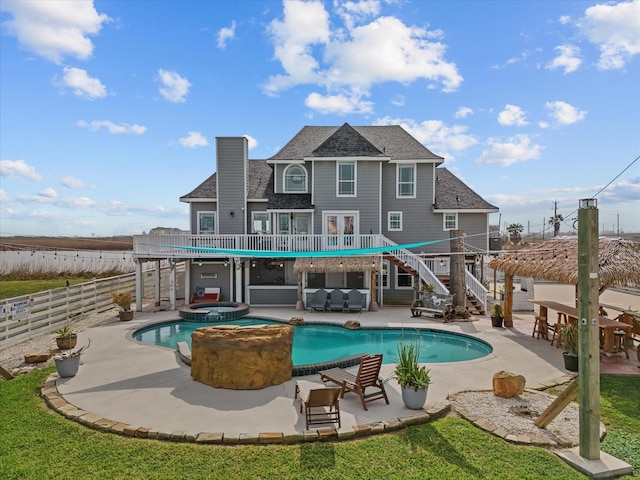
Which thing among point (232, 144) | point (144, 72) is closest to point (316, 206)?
point (232, 144)

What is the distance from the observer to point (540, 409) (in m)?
6.91

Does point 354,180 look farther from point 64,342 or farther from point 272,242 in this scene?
point 64,342

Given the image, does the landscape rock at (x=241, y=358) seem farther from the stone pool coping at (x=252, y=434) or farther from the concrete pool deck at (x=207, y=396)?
the stone pool coping at (x=252, y=434)

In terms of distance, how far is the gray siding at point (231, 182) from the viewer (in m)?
20.7

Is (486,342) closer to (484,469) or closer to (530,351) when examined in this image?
(530,351)

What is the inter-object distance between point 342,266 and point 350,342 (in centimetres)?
486

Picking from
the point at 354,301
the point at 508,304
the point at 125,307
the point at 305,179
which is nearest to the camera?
the point at 508,304

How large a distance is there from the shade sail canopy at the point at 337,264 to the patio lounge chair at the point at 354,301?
1054mm

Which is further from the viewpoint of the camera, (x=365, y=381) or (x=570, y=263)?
(x=570, y=263)

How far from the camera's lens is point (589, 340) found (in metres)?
5.34

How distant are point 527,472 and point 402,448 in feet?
5.11

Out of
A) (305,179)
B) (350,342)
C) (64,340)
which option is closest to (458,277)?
(350,342)

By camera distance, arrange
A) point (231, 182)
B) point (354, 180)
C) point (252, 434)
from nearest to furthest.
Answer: point (252, 434), point (354, 180), point (231, 182)

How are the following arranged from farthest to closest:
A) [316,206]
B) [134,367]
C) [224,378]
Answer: [316,206] → [134,367] → [224,378]
